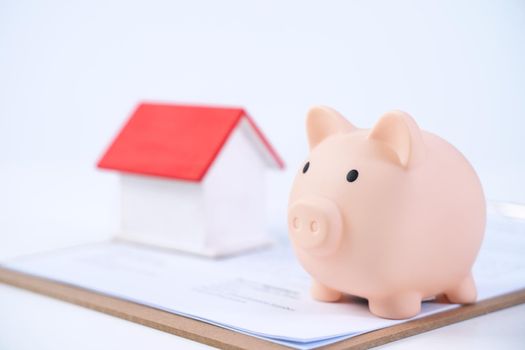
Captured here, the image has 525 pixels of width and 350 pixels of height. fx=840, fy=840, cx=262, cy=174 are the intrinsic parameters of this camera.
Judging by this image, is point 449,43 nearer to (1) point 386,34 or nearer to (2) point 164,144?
(1) point 386,34

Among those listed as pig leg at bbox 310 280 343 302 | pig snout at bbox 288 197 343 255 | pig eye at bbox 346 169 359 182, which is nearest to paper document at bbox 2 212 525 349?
pig leg at bbox 310 280 343 302

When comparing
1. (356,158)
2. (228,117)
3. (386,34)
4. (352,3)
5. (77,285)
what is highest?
(352,3)

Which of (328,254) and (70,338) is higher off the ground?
(328,254)

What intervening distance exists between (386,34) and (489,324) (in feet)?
2.66

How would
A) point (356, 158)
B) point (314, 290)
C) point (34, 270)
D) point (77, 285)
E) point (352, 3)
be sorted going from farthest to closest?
point (352, 3) → point (34, 270) → point (77, 285) → point (314, 290) → point (356, 158)

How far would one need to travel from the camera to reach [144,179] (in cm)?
201

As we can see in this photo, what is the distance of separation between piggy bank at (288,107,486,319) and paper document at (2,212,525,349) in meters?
0.08

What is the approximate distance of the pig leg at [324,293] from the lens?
1.48m

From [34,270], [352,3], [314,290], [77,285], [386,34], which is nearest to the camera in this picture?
[314,290]

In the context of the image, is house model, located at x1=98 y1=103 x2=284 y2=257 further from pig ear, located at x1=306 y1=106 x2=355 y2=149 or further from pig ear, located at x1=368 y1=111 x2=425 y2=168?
pig ear, located at x1=368 y1=111 x2=425 y2=168

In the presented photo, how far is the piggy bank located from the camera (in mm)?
1308

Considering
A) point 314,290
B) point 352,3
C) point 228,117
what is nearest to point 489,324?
point 314,290

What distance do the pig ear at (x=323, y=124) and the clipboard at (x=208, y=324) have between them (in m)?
0.35

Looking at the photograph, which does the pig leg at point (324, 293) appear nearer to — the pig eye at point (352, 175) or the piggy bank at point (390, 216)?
the piggy bank at point (390, 216)
